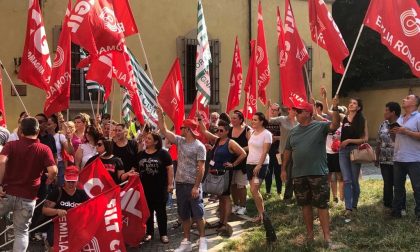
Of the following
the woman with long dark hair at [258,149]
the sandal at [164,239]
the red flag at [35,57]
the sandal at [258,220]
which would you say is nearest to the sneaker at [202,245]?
the sandal at [164,239]

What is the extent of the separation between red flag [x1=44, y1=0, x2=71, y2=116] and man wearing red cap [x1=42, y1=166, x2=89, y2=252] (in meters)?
1.54

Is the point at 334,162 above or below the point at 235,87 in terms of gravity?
below

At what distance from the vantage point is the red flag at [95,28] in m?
6.52

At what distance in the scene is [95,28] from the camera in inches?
259

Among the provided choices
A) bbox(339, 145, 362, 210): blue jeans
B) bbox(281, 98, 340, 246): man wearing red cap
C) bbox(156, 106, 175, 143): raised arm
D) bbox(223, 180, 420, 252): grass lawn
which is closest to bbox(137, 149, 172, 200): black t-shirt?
bbox(156, 106, 175, 143): raised arm

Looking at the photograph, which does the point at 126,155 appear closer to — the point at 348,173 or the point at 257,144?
the point at 257,144

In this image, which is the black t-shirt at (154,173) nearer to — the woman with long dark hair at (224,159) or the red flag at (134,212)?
the red flag at (134,212)

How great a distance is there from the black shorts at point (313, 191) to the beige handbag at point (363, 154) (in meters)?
1.32

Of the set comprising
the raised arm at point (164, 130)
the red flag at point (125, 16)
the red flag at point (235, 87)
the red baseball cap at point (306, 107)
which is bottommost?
the raised arm at point (164, 130)

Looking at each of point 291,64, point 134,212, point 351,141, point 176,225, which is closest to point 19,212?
point 134,212

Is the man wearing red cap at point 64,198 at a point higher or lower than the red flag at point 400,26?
lower

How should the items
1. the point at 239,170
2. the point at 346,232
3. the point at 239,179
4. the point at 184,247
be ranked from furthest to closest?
the point at 239,179 < the point at 239,170 < the point at 346,232 < the point at 184,247

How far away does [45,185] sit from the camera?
6.56 meters

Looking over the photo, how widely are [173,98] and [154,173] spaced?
1.30 metres
